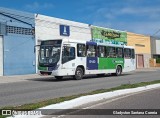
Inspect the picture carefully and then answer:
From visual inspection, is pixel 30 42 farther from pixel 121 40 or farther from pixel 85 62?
pixel 121 40

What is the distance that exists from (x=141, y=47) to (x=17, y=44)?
31.7 m

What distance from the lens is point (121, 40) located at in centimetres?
5147

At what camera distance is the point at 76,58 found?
2531 cm

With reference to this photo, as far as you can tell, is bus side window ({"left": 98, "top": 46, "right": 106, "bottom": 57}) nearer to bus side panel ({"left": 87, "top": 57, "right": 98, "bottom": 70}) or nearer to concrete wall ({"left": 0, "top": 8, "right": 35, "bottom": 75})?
bus side panel ({"left": 87, "top": 57, "right": 98, "bottom": 70})

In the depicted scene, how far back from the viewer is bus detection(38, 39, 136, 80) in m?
23.9

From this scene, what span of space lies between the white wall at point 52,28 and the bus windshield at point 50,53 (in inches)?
420

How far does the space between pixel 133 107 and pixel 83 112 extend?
178 cm

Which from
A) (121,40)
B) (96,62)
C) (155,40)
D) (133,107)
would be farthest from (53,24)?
(155,40)

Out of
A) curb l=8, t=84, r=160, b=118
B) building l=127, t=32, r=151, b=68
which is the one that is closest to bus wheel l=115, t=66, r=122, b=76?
curb l=8, t=84, r=160, b=118

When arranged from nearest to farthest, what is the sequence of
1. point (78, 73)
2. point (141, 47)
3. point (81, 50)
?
point (78, 73)
point (81, 50)
point (141, 47)

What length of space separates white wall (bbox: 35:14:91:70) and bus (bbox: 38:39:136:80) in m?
8.50

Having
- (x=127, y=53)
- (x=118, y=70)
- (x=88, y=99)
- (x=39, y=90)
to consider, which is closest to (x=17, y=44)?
(x=118, y=70)

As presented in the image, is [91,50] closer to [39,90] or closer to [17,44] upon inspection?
[17,44]

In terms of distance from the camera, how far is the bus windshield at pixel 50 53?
2394 cm
